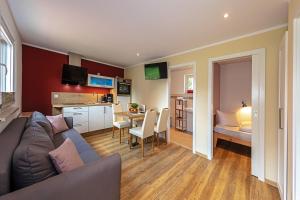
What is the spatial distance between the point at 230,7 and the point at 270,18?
0.70 m

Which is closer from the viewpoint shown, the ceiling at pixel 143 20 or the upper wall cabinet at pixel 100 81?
the ceiling at pixel 143 20

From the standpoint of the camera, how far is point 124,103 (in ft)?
17.1

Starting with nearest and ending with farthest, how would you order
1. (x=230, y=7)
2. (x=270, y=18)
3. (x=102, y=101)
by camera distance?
(x=230, y=7) < (x=270, y=18) < (x=102, y=101)

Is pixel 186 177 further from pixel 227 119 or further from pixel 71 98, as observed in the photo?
pixel 71 98

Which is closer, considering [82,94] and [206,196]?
[206,196]

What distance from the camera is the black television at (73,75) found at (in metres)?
3.85

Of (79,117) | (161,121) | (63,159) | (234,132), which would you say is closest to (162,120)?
(161,121)

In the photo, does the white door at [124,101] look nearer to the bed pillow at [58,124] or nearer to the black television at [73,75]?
the black television at [73,75]

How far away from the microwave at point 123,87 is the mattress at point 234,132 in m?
3.17

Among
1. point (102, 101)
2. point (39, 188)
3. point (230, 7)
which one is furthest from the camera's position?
point (102, 101)

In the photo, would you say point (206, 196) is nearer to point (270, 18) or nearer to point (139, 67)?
point (270, 18)

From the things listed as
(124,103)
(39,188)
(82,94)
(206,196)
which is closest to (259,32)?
Answer: (206,196)

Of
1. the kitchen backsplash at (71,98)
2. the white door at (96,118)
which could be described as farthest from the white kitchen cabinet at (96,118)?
the kitchen backsplash at (71,98)

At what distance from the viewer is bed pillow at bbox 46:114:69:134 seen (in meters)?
2.66
